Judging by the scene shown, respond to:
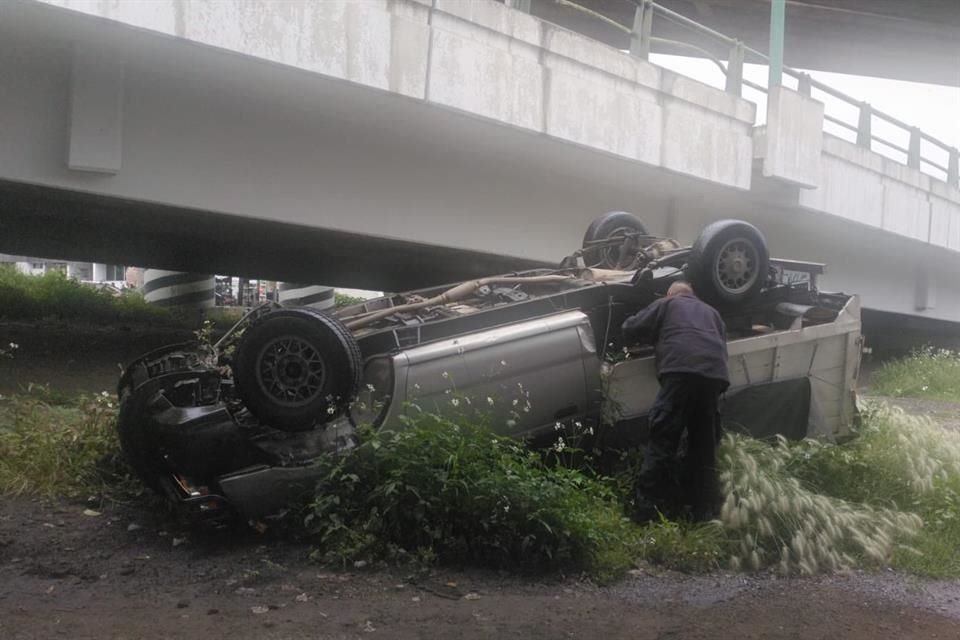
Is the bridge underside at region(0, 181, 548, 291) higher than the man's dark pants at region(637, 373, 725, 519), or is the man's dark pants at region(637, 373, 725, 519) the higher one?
the bridge underside at region(0, 181, 548, 291)

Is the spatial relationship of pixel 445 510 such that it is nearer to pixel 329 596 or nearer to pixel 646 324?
pixel 329 596

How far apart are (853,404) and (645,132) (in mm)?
5648

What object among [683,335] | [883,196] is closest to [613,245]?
[683,335]

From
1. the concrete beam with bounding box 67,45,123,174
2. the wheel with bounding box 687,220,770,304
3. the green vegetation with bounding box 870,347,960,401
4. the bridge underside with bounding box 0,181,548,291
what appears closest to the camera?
the wheel with bounding box 687,220,770,304

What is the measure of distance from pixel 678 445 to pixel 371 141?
596 centimetres

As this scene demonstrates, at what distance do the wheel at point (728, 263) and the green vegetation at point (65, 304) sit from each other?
521 inches

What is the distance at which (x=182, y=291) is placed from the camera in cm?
2295

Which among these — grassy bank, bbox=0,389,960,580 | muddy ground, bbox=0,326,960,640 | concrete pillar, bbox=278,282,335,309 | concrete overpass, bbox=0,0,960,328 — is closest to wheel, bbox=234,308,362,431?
grassy bank, bbox=0,389,960,580

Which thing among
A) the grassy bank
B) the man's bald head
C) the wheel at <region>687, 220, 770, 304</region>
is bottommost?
the grassy bank

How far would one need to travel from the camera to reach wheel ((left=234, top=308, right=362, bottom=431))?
521 centimetres

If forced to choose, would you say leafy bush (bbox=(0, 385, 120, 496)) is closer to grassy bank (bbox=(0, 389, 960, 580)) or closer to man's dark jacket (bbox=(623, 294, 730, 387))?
grassy bank (bbox=(0, 389, 960, 580))

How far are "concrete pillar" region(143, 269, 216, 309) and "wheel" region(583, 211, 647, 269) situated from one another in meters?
16.5

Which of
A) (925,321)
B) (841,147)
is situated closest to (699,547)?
(841,147)

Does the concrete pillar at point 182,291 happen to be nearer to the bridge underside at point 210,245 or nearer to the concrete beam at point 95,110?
the bridge underside at point 210,245
